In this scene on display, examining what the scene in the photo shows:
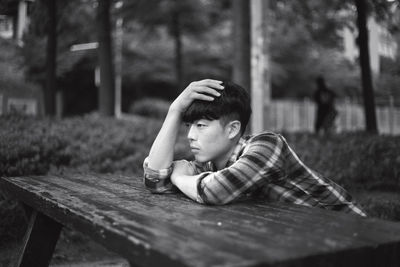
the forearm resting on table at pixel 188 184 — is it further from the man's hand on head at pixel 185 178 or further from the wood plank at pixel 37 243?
the wood plank at pixel 37 243

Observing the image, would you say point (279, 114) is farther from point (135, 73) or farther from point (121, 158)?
point (121, 158)

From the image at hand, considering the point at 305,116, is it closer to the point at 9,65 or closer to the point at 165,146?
the point at 9,65

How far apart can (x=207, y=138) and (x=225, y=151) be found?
0.43 ft

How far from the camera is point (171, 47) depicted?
1117 inches

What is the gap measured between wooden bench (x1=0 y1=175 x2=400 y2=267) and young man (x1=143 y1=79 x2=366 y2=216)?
146 mm

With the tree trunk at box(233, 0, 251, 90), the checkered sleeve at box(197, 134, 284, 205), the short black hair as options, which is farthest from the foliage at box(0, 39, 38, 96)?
the checkered sleeve at box(197, 134, 284, 205)

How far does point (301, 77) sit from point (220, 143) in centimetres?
3305

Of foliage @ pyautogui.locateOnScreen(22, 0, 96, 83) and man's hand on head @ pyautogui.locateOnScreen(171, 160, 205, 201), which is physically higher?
foliage @ pyautogui.locateOnScreen(22, 0, 96, 83)

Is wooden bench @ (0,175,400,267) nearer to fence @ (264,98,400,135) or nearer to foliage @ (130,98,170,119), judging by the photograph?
fence @ (264,98,400,135)

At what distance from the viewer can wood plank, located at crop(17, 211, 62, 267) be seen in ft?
8.23

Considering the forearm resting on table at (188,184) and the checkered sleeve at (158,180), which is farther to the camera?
the checkered sleeve at (158,180)

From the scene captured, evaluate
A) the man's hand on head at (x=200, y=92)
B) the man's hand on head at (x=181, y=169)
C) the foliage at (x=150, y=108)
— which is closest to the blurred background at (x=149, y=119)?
the man's hand on head at (x=181, y=169)

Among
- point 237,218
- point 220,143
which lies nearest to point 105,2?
point 220,143

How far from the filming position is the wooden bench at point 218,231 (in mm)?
1104
